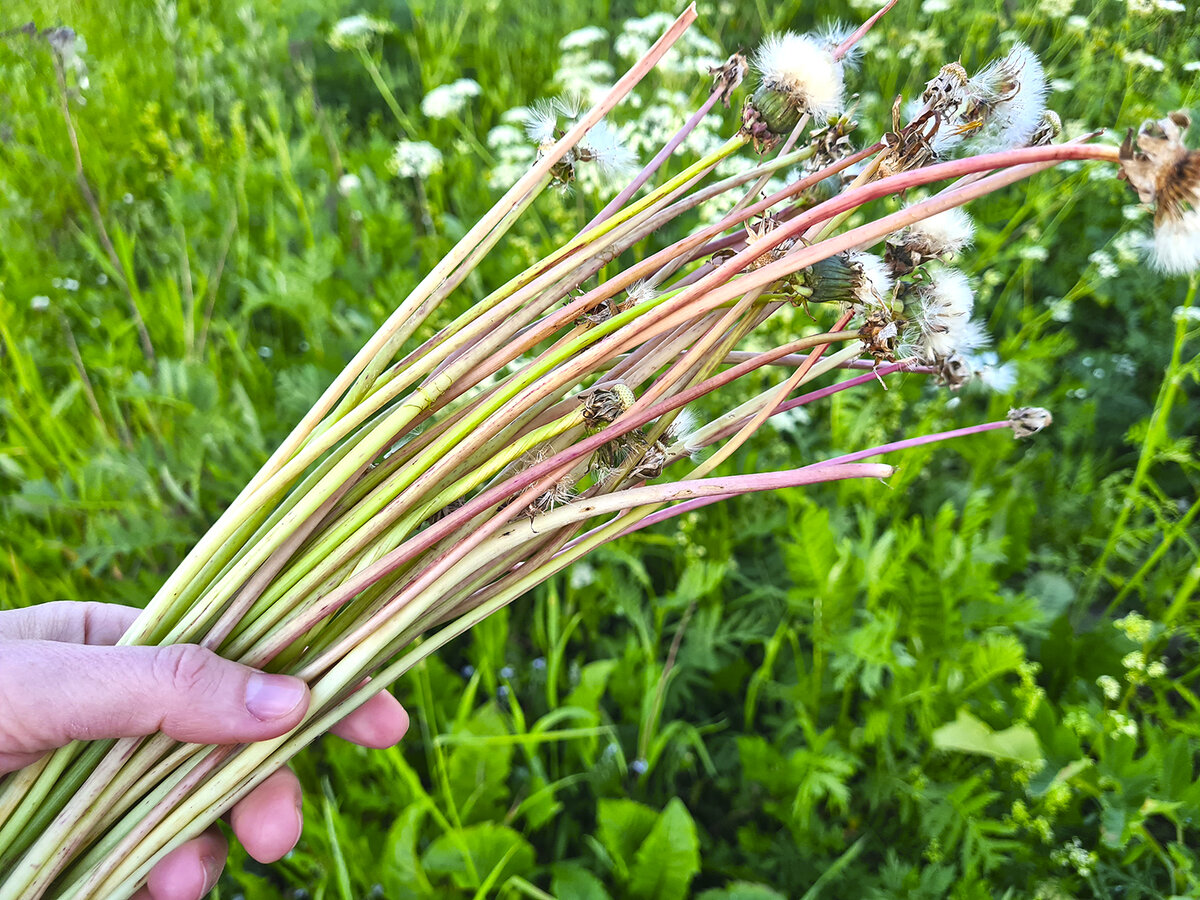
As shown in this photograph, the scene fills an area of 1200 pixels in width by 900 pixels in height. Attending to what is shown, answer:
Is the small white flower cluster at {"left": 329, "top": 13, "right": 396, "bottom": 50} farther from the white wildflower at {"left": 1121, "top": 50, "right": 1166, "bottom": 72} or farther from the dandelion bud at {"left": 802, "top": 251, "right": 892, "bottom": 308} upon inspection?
the dandelion bud at {"left": 802, "top": 251, "right": 892, "bottom": 308}

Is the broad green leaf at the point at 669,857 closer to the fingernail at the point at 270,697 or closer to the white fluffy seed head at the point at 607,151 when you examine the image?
the fingernail at the point at 270,697

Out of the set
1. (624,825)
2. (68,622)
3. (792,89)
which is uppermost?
(792,89)

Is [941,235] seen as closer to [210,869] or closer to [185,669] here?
[185,669]

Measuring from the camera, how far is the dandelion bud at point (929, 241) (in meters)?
0.67

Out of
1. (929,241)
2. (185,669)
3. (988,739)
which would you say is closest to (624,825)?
(988,739)

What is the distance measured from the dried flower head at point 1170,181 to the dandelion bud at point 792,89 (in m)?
0.27

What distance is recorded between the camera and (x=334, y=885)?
46.4 inches

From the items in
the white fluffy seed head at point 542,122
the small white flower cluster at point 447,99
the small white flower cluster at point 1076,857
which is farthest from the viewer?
the small white flower cluster at point 447,99

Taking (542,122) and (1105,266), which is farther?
(1105,266)

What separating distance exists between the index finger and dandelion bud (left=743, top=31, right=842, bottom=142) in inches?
41.4

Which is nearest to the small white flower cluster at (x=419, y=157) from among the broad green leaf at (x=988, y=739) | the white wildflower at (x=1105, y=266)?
the white wildflower at (x=1105, y=266)

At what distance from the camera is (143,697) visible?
782 millimetres

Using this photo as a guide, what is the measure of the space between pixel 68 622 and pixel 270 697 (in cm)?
50

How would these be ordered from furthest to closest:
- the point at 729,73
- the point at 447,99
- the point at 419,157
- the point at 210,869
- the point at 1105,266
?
1. the point at 447,99
2. the point at 419,157
3. the point at 1105,266
4. the point at 210,869
5. the point at 729,73
